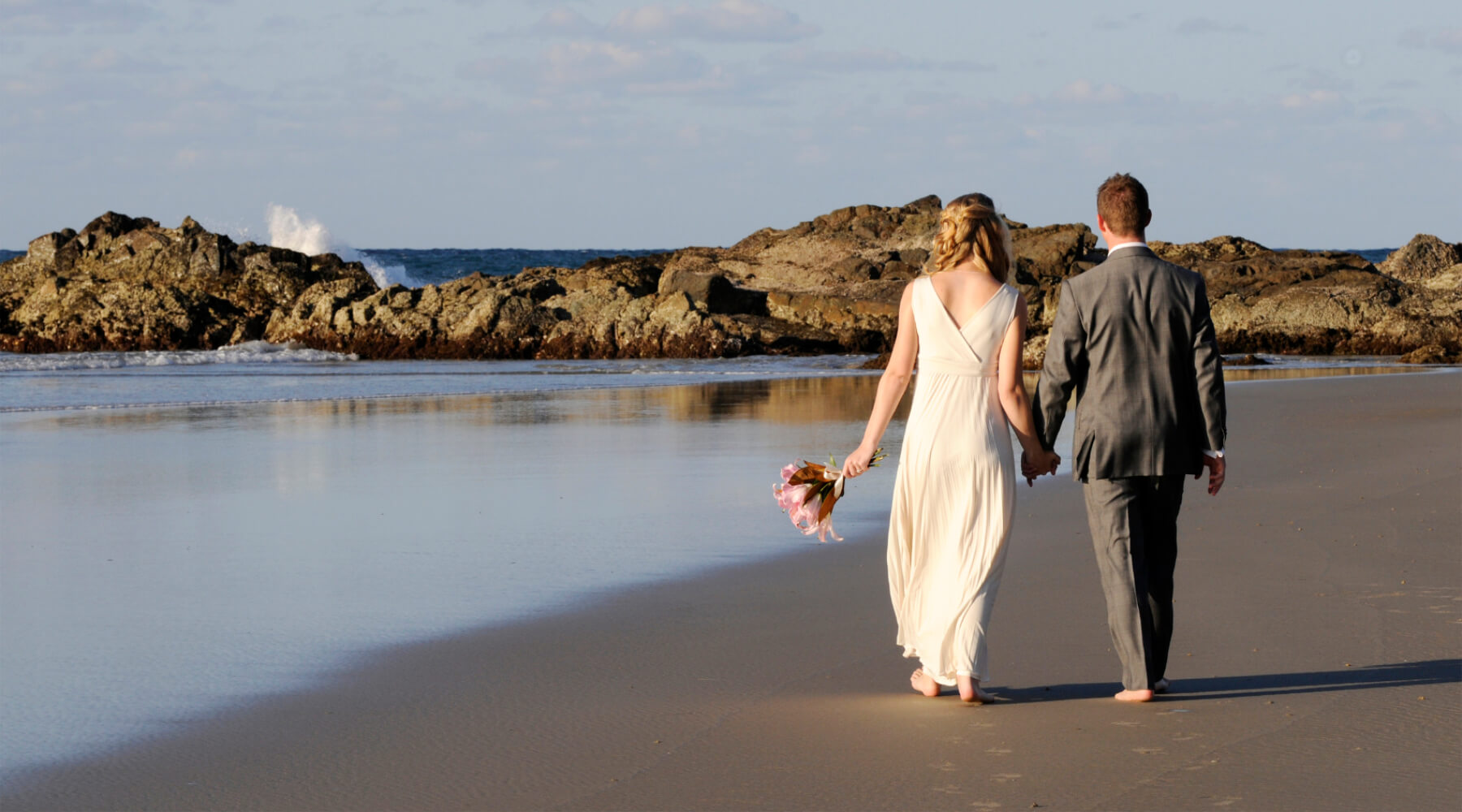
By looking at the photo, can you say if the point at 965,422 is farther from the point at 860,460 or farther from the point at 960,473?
the point at 860,460

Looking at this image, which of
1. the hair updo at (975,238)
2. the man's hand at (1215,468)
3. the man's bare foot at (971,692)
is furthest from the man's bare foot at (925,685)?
the hair updo at (975,238)

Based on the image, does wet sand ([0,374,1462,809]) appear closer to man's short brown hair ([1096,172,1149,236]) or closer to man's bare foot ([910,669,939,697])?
man's bare foot ([910,669,939,697])

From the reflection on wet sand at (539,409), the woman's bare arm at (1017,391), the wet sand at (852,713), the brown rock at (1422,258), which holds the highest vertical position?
the brown rock at (1422,258)

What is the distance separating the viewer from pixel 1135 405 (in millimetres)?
4527

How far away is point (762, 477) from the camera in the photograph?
1068 centimetres

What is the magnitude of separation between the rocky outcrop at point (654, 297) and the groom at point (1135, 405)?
947 inches

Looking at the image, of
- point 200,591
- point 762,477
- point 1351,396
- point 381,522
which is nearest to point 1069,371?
point 200,591

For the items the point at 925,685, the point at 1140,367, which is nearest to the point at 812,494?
the point at 925,685

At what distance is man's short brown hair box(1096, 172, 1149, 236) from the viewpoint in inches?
180

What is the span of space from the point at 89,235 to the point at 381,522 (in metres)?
41.6

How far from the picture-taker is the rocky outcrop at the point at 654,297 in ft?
115

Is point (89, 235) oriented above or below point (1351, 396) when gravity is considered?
above

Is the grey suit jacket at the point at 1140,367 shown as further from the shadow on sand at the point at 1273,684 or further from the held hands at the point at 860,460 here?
the shadow on sand at the point at 1273,684

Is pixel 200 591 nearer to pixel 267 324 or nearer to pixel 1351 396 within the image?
pixel 1351 396
